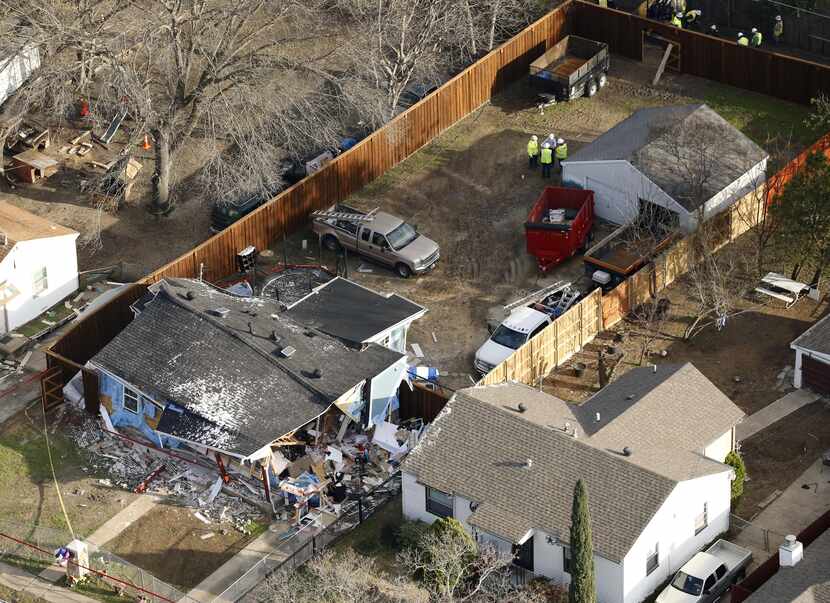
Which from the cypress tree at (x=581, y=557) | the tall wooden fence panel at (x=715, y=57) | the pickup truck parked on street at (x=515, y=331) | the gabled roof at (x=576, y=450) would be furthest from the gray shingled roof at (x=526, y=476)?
the tall wooden fence panel at (x=715, y=57)

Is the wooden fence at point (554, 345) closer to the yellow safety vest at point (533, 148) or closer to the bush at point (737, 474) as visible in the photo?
the bush at point (737, 474)

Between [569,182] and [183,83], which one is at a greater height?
[183,83]

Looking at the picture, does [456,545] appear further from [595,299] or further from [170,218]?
[170,218]

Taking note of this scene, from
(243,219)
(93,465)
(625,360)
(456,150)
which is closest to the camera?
(93,465)

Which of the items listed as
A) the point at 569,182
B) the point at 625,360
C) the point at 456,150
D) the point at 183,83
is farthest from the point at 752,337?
the point at 183,83

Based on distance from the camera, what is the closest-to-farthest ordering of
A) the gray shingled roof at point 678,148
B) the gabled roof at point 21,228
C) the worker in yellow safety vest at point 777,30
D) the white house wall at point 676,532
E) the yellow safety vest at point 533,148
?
the white house wall at point 676,532 < the gabled roof at point 21,228 < the gray shingled roof at point 678,148 < the yellow safety vest at point 533,148 < the worker in yellow safety vest at point 777,30

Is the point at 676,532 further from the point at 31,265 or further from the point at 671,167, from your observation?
the point at 31,265
